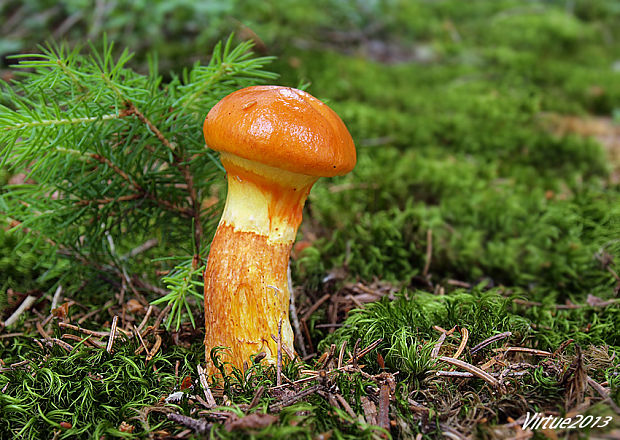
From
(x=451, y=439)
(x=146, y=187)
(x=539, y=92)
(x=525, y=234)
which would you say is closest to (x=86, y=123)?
(x=146, y=187)

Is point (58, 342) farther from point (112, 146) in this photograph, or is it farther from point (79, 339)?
point (112, 146)

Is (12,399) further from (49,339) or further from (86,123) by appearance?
(86,123)

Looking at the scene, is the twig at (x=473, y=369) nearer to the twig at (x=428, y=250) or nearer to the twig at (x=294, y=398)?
the twig at (x=294, y=398)

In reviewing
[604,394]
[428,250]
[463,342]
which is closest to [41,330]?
[463,342]

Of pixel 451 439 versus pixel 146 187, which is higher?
pixel 146 187

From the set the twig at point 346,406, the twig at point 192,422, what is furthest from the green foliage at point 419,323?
the twig at point 192,422

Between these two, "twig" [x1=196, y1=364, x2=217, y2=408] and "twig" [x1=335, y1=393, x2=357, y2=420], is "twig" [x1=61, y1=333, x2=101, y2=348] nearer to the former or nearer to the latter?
"twig" [x1=196, y1=364, x2=217, y2=408]

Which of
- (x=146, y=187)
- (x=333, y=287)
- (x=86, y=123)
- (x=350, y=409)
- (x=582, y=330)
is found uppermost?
(x=86, y=123)
